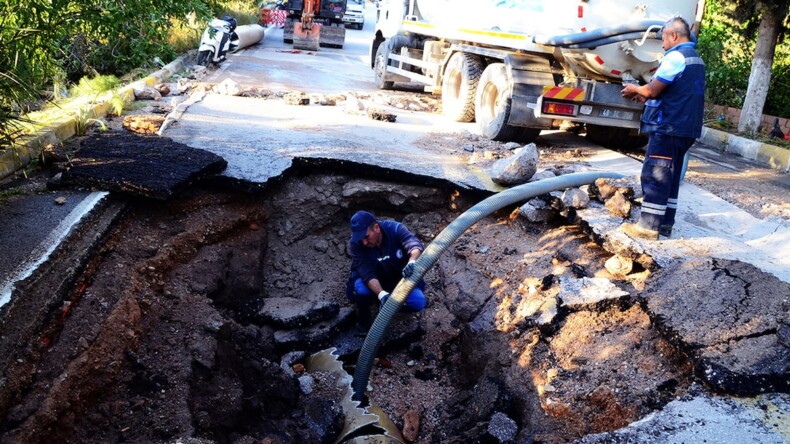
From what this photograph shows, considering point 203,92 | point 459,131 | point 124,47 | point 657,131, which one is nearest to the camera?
point 657,131

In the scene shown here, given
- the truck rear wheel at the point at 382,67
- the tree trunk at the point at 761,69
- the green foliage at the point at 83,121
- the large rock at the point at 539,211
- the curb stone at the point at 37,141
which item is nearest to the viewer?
the curb stone at the point at 37,141

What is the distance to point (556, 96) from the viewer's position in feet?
23.0

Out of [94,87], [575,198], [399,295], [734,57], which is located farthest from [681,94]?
[734,57]

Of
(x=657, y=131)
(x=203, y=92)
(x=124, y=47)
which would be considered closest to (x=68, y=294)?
(x=657, y=131)

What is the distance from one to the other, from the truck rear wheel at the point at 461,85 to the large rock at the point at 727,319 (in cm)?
511

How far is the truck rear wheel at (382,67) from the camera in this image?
12474mm

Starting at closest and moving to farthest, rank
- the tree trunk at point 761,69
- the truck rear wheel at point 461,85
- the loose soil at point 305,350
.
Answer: the loose soil at point 305,350
the truck rear wheel at point 461,85
the tree trunk at point 761,69

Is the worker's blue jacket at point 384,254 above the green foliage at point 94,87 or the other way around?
the other way around

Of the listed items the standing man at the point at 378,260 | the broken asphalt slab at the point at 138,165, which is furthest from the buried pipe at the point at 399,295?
the broken asphalt slab at the point at 138,165

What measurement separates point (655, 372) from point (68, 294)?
3.40 m

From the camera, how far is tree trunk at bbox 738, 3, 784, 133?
992 centimetres

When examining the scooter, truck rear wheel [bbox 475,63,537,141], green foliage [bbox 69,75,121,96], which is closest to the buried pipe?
truck rear wheel [bbox 475,63,537,141]

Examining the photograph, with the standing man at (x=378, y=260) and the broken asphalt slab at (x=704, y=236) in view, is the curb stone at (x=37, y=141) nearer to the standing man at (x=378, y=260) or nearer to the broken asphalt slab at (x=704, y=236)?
the standing man at (x=378, y=260)

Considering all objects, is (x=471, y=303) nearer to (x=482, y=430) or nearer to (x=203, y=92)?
(x=482, y=430)
